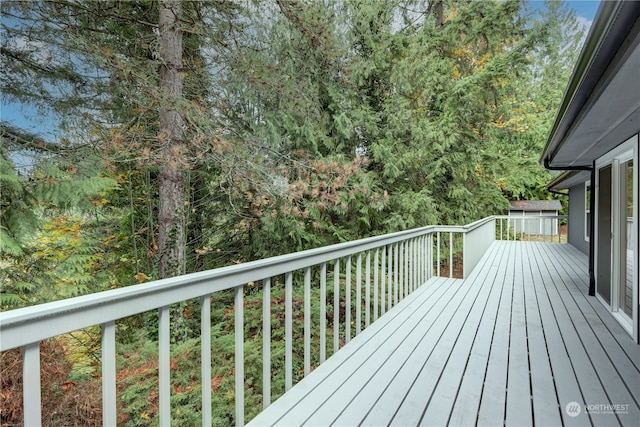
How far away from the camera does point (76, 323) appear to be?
113 centimetres

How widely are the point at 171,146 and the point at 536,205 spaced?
27.1 m

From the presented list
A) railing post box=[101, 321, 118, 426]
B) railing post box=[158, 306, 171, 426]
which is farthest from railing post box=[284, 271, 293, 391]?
railing post box=[101, 321, 118, 426]

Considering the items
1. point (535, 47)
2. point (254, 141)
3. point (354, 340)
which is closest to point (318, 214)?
point (254, 141)

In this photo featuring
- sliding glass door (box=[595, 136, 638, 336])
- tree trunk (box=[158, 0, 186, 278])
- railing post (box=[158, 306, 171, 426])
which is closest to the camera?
railing post (box=[158, 306, 171, 426])

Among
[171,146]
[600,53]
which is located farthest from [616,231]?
[171,146]

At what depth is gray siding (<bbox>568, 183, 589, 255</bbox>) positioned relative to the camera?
31.1 ft

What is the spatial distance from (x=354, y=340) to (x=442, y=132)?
696 centimetres

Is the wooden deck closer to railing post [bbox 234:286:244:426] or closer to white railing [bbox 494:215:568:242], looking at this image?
railing post [bbox 234:286:244:426]

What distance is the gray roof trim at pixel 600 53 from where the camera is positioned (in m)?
1.33

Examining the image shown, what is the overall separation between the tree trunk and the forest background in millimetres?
28

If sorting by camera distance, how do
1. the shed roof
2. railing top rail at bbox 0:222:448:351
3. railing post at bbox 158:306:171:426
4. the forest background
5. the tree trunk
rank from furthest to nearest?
the shed roof → the tree trunk → the forest background → railing post at bbox 158:306:171:426 → railing top rail at bbox 0:222:448:351

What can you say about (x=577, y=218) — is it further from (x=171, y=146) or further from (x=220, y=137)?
(x=171, y=146)

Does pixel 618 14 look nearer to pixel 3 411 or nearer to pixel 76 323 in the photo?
pixel 76 323

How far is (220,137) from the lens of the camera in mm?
5145
